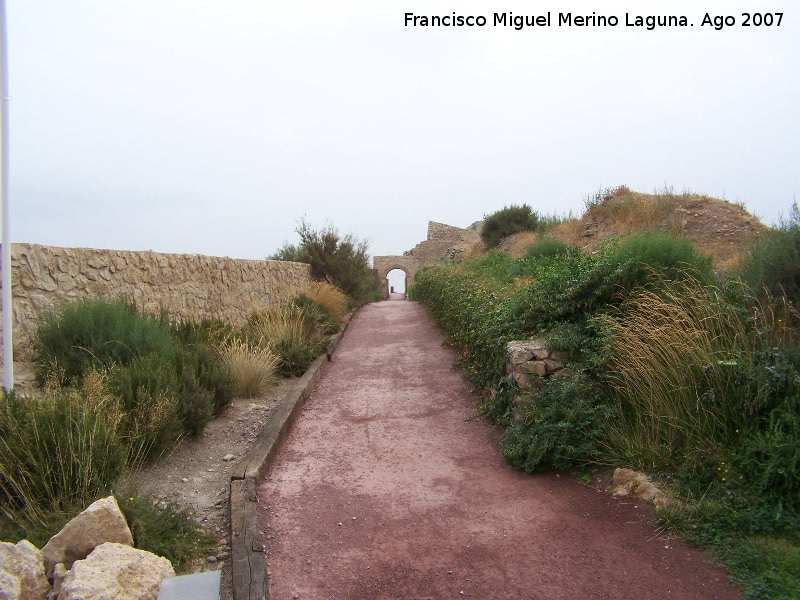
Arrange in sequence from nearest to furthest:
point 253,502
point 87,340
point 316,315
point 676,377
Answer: point 253,502 < point 676,377 < point 87,340 < point 316,315

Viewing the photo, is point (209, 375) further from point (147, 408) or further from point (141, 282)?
Answer: point (141, 282)

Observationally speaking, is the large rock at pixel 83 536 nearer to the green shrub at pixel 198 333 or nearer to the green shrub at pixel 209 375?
the green shrub at pixel 209 375

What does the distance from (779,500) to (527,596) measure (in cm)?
173

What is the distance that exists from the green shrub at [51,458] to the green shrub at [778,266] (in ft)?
18.2

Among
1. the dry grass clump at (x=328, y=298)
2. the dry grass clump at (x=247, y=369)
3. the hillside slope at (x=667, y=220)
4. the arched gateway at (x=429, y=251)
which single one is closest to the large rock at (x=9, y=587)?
the dry grass clump at (x=247, y=369)

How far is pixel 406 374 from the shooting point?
31.4ft

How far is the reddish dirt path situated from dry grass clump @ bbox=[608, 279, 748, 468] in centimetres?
64

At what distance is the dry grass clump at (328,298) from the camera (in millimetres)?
15867

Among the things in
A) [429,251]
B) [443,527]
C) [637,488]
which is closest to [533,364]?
[637,488]

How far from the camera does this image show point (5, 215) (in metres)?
5.11

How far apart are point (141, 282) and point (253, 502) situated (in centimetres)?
523

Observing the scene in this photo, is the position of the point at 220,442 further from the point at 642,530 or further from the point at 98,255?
the point at 642,530

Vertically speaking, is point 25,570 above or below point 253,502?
above

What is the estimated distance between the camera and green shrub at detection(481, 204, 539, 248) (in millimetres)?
25423
